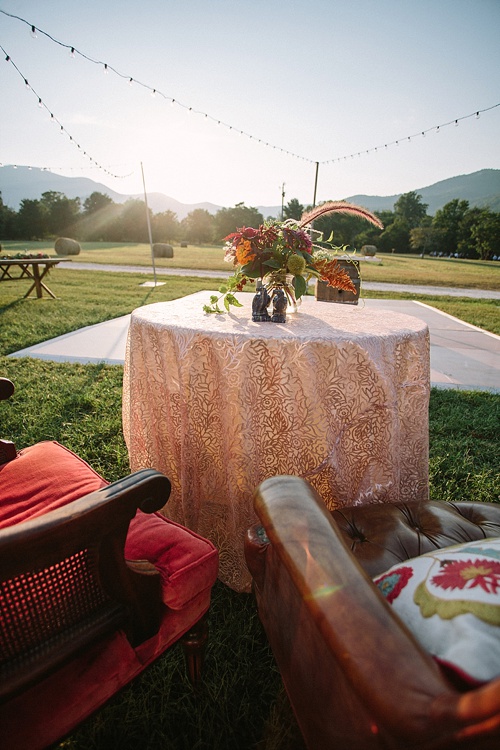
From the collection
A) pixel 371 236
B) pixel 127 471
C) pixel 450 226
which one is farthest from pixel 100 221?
pixel 127 471

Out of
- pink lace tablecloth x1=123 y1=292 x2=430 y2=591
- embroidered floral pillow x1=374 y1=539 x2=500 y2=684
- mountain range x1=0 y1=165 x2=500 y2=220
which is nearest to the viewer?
embroidered floral pillow x1=374 y1=539 x2=500 y2=684

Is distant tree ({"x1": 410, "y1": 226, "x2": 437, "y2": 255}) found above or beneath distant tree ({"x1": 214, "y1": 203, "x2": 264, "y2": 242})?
beneath

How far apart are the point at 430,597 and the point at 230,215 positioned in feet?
142

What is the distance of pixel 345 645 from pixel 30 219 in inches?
1701

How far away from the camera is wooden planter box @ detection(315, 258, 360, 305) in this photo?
7.06 feet

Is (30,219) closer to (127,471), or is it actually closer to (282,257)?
(127,471)

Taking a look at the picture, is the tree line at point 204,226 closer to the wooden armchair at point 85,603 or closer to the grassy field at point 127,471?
the grassy field at point 127,471

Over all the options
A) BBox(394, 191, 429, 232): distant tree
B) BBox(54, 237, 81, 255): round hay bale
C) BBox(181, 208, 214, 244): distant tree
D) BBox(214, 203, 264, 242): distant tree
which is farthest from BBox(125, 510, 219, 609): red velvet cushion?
BBox(394, 191, 429, 232): distant tree

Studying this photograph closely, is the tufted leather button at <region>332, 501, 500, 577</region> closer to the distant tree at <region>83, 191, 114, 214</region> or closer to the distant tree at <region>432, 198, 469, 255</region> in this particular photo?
the distant tree at <region>83, 191, 114, 214</region>

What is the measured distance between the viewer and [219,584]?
1516 millimetres

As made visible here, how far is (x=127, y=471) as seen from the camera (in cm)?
202

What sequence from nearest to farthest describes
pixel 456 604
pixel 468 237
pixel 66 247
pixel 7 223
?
pixel 456 604 < pixel 66 247 < pixel 7 223 < pixel 468 237

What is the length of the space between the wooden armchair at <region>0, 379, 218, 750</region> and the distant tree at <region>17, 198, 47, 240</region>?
42402 mm

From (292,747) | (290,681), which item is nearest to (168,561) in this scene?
(290,681)
